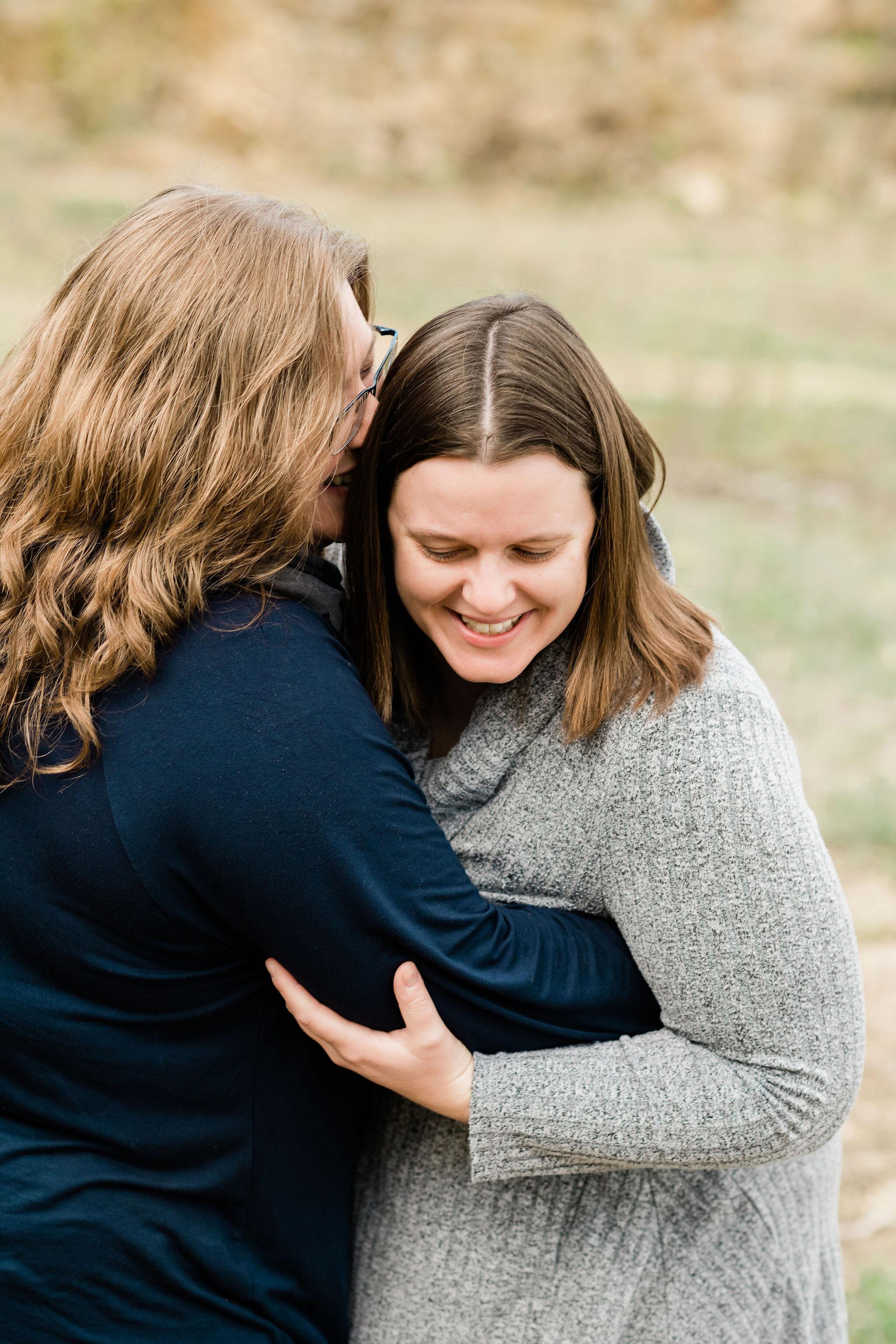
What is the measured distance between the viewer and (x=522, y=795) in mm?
1913

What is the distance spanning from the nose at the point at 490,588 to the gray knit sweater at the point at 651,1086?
0.18 metres

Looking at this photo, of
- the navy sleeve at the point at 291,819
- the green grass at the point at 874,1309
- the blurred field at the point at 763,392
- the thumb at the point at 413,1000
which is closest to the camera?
the navy sleeve at the point at 291,819

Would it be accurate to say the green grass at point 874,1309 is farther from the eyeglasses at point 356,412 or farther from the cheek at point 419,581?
the eyeglasses at point 356,412

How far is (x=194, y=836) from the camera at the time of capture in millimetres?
1492

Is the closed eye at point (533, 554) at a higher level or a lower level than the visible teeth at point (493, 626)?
higher

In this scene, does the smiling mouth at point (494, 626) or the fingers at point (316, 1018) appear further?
the smiling mouth at point (494, 626)

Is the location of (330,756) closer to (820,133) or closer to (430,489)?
(430,489)

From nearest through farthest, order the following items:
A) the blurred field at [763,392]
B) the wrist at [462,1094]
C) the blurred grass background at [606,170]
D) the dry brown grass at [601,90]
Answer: the wrist at [462,1094] < the blurred field at [763,392] < the blurred grass background at [606,170] < the dry brown grass at [601,90]

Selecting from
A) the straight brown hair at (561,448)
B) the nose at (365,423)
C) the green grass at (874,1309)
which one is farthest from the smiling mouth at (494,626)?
the green grass at (874,1309)

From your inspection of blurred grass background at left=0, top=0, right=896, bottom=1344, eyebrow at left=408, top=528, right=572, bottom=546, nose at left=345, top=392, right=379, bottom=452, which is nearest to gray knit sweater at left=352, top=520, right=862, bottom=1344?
eyebrow at left=408, top=528, right=572, bottom=546

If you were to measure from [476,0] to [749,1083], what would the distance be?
26943 mm

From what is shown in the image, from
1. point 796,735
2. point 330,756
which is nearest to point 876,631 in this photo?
point 796,735

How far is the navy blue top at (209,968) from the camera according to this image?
1502 millimetres

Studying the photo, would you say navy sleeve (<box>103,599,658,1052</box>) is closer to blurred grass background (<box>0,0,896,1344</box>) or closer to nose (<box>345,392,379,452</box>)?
nose (<box>345,392,379,452</box>)
